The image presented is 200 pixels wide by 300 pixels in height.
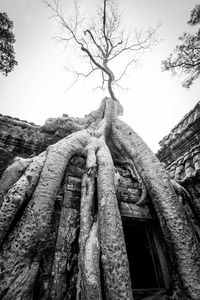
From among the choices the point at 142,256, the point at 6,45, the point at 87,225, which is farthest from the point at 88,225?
the point at 6,45

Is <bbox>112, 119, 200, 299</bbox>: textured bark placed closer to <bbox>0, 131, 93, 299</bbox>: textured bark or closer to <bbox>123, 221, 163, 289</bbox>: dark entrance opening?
<bbox>123, 221, 163, 289</bbox>: dark entrance opening

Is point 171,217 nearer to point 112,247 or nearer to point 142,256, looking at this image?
point 112,247

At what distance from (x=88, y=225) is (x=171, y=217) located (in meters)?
0.99

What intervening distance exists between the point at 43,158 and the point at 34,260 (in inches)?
40.9

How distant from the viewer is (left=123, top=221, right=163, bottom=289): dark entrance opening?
2.18 metres

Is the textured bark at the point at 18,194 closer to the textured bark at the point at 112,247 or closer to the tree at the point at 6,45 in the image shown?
the textured bark at the point at 112,247

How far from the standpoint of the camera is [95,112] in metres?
4.12

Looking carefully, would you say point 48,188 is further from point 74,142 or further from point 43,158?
point 74,142

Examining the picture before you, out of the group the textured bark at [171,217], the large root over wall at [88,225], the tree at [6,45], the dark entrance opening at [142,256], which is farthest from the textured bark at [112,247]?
the tree at [6,45]

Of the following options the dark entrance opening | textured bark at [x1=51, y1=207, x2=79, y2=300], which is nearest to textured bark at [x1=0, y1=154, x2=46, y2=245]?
textured bark at [x1=51, y1=207, x2=79, y2=300]

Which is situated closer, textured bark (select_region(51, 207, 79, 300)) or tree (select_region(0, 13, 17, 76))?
textured bark (select_region(51, 207, 79, 300))

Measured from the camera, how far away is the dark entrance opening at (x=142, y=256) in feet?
7.14

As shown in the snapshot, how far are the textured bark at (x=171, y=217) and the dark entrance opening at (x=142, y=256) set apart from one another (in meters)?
0.56

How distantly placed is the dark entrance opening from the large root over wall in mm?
567
